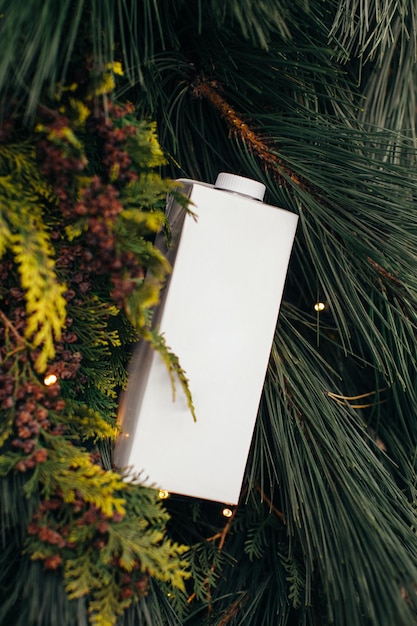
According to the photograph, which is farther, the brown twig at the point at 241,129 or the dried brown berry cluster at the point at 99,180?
the brown twig at the point at 241,129

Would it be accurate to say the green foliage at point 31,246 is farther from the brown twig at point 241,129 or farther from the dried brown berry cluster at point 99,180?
the brown twig at point 241,129

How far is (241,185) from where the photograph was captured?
604 mm

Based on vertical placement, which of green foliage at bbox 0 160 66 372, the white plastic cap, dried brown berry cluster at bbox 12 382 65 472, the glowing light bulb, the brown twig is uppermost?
the brown twig

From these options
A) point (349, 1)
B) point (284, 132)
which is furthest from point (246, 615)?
point (349, 1)

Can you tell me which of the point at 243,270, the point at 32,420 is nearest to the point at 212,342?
the point at 243,270

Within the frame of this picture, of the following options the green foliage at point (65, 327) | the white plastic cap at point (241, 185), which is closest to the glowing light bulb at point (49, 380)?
the green foliage at point (65, 327)

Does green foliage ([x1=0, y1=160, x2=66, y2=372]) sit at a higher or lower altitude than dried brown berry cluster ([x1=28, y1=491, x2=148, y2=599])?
higher

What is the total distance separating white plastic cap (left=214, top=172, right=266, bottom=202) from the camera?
23.8 inches

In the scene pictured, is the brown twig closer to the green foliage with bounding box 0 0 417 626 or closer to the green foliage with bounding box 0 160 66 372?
the green foliage with bounding box 0 0 417 626

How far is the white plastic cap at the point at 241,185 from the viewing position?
60 centimetres

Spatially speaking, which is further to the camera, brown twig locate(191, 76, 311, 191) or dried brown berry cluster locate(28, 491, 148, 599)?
brown twig locate(191, 76, 311, 191)

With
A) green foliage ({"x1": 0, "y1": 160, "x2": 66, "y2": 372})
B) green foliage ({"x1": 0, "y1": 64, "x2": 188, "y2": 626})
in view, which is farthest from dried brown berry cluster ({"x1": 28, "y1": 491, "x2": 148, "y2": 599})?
green foliage ({"x1": 0, "y1": 160, "x2": 66, "y2": 372})

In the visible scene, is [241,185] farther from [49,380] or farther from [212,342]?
[49,380]

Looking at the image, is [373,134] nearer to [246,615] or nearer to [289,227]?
[289,227]
